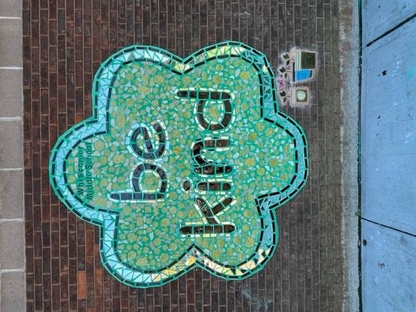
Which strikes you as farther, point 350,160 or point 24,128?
point 350,160

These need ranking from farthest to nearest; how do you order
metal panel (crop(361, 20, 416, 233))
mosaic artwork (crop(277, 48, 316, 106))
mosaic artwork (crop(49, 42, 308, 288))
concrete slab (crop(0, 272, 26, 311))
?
mosaic artwork (crop(277, 48, 316, 106)) → mosaic artwork (crop(49, 42, 308, 288)) → concrete slab (crop(0, 272, 26, 311)) → metal panel (crop(361, 20, 416, 233))

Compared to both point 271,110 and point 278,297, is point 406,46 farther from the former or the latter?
point 278,297

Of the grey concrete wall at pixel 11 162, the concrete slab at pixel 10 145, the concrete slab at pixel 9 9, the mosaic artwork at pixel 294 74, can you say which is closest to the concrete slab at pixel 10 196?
the grey concrete wall at pixel 11 162

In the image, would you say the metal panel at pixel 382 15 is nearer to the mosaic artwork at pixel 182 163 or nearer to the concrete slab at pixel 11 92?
the mosaic artwork at pixel 182 163

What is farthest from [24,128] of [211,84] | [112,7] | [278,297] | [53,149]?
[278,297]

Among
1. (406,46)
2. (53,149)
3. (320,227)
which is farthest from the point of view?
(320,227)

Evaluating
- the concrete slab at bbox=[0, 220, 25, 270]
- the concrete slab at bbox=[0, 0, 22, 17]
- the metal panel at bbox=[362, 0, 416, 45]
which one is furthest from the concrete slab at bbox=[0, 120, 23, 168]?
the metal panel at bbox=[362, 0, 416, 45]

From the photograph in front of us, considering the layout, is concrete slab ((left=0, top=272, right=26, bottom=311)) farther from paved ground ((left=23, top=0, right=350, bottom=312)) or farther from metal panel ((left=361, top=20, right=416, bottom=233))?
metal panel ((left=361, top=20, right=416, bottom=233))

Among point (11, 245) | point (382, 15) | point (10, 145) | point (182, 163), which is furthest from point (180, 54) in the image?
point (11, 245)
